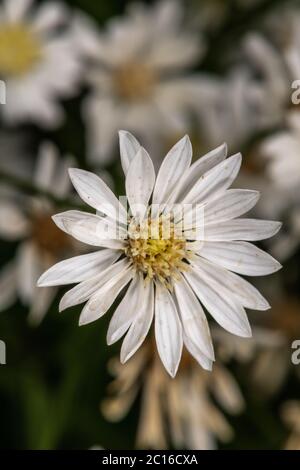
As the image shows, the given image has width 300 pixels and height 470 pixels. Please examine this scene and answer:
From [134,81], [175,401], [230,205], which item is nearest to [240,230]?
[230,205]

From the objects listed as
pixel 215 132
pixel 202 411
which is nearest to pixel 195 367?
pixel 202 411

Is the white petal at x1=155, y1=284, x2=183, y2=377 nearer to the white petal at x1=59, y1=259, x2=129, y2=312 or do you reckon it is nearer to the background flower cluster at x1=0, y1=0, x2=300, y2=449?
the white petal at x1=59, y1=259, x2=129, y2=312

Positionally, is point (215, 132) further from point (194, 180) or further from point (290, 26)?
point (194, 180)

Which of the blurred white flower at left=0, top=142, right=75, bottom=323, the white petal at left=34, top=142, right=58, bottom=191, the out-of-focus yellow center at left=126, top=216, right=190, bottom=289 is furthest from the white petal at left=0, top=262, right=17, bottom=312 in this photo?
the out-of-focus yellow center at left=126, top=216, right=190, bottom=289

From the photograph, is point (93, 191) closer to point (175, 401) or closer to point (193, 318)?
point (193, 318)

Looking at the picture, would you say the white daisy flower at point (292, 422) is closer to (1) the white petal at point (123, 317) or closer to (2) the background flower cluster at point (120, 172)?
(2) the background flower cluster at point (120, 172)

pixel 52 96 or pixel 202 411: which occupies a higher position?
pixel 52 96
